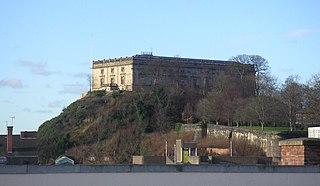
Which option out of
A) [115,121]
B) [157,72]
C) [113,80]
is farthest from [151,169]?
[113,80]

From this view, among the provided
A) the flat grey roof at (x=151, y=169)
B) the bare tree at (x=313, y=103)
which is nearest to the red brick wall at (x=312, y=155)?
the flat grey roof at (x=151, y=169)

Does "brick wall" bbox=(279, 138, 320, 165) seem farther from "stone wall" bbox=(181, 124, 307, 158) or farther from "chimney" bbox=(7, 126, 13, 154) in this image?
"chimney" bbox=(7, 126, 13, 154)

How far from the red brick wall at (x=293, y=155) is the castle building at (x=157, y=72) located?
91.5m

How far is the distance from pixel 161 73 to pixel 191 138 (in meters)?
23.3

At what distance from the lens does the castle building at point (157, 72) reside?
109 metres

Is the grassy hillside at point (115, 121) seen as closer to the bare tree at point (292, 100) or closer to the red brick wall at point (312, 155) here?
the bare tree at point (292, 100)

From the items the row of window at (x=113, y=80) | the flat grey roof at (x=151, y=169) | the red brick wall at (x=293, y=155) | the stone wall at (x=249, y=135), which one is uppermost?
the row of window at (x=113, y=80)

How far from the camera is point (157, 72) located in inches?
4279

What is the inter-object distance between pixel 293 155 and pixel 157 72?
97005 millimetres

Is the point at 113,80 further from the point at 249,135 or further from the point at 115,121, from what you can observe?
the point at 249,135

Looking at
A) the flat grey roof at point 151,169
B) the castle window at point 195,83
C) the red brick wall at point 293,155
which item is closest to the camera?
the flat grey roof at point 151,169

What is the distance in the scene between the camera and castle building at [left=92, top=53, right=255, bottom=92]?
109 metres

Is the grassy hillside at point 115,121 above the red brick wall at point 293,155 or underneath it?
above

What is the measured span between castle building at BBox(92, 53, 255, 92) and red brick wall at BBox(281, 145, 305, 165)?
91.5 meters
